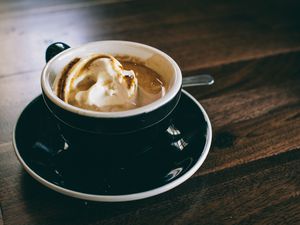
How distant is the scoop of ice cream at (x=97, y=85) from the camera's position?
0.56 m

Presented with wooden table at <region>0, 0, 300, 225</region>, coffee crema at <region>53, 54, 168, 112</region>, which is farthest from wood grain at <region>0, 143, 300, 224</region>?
coffee crema at <region>53, 54, 168, 112</region>

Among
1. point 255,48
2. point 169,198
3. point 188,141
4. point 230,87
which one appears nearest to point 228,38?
point 255,48

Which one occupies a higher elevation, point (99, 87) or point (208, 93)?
point (99, 87)

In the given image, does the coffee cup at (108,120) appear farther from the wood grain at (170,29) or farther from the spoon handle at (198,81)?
the wood grain at (170,29)

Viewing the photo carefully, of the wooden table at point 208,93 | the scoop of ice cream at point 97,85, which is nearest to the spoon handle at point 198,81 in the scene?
the wooden table at point 208,93

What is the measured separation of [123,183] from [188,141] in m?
0.14

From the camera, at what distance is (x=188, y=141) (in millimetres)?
611

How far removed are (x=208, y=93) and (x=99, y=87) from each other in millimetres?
293

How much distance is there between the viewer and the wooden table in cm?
53

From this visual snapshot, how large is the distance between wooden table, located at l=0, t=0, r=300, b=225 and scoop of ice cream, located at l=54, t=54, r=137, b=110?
141 millimetres

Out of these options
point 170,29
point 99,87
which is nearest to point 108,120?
point 99,87

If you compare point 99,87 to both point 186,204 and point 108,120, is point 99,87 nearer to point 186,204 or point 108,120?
point 108,120

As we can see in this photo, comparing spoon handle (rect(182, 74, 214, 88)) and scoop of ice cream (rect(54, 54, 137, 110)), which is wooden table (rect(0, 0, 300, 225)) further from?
scoop of ice cream (rect(54, 54, 137, 110))

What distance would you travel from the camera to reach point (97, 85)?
0.57 metres
